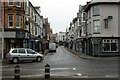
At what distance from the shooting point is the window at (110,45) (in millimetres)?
27453

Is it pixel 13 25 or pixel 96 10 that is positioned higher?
pixel 96 10

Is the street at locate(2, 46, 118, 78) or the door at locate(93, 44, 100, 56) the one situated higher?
the door at locate(93, 44, 100, 56)

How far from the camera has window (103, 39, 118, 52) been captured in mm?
27453

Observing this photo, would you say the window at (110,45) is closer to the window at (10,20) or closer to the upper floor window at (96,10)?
the upper floor window at (96,10)

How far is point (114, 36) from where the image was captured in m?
27.5

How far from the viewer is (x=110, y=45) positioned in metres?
27.6

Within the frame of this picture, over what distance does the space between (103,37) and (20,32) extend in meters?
14.1

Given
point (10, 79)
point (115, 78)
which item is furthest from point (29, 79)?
point (115, 78)

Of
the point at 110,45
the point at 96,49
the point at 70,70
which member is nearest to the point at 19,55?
the point at 70,70

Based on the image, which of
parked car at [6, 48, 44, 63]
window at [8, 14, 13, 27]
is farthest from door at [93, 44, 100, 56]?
window at [8, 14, 13, 27]

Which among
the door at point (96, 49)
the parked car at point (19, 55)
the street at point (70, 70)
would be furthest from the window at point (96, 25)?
the parked car at point (19, 55)

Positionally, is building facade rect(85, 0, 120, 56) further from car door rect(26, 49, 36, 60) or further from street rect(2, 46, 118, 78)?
car door rect(26, 49, 36, 60)

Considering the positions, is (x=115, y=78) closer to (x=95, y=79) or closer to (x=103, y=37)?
(x=95, y=79)

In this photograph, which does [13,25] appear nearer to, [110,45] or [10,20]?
[10,20]
